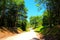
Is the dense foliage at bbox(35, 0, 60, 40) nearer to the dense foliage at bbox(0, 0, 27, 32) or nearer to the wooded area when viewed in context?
the wooded area

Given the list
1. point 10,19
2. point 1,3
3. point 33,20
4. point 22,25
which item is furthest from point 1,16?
point 33,20

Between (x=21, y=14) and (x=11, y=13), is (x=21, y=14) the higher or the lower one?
the lower one

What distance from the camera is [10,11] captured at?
4128 centimetres

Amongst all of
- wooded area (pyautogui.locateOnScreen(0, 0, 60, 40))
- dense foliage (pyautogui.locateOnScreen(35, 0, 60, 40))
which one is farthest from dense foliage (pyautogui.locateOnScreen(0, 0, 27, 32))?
dense foliage (pyautogui.locateOnScreen(35, 0, 60, 40))

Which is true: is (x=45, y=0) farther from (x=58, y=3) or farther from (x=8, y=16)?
(x=8, y=16)

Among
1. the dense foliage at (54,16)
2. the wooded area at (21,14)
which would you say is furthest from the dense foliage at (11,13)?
the dense foliage at (54,16)

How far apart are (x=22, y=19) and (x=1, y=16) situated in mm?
19173

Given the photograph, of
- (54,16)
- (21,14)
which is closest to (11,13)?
(21,14)

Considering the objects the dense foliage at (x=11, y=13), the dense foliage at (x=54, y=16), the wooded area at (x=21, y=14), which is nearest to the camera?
the dense foliage at (x=54, y=16)

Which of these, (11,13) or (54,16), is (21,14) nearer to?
(11,13)

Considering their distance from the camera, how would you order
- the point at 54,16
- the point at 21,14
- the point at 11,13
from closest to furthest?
A: the point at 54,16 → the point at 11,13 → the point at 21,14

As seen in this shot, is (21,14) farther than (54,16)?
Yes

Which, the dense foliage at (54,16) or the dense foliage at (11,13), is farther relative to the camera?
the dense foliage at (11,13)

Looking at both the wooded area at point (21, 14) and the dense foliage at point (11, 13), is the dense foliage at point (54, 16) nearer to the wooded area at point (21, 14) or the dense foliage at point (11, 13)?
the wooded area at point (21, 14)
